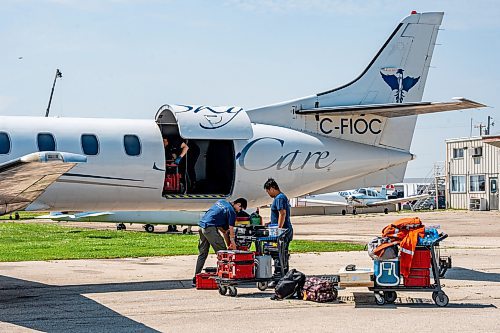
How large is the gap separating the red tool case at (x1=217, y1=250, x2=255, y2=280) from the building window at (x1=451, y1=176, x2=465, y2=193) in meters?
57.0

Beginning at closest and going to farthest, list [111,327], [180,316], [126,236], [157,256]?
[111,327]
[180,316]
[157,256]
[126,236]

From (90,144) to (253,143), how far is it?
12.5ft

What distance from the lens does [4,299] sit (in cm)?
1355

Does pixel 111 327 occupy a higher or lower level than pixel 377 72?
lower

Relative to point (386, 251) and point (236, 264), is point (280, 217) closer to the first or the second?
point (236, 264)

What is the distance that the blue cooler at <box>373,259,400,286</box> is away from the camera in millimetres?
12711

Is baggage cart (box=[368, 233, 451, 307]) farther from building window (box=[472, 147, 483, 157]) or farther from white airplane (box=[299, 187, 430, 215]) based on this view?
building window (box=[472, 147, 483, 157])

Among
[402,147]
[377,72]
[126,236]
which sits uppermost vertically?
[377,72]

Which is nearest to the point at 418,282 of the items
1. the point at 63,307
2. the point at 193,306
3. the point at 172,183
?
the point at 193,306

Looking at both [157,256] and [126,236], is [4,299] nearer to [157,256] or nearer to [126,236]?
[157,256]

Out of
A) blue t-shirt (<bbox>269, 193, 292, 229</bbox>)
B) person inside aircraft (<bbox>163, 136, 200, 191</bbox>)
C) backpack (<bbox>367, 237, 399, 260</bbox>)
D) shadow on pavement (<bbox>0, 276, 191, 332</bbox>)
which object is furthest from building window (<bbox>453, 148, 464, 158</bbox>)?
backpack (<bbox>367, 237, 399, 260</bbox>)

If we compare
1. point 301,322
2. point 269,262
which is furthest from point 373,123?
point 301,322

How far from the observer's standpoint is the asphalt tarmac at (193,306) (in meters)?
10.8

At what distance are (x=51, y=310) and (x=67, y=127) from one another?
15.4ft
